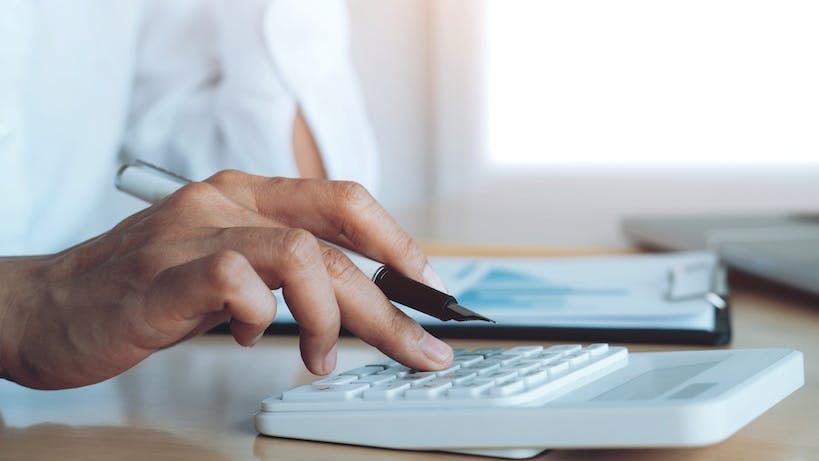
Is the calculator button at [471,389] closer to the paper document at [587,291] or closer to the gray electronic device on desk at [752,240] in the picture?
the paper document at [587,291]

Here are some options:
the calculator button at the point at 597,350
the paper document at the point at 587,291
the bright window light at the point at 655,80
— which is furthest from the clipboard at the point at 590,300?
the bright window light at the point at 655,80

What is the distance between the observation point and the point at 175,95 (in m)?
1.10

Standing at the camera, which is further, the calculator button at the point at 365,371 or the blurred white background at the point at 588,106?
the blurred white background at the point at 588,106

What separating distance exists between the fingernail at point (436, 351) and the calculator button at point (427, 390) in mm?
47

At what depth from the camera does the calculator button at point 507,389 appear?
42cm

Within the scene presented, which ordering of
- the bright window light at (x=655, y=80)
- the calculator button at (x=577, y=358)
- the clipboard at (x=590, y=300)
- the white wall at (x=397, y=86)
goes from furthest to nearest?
1. the white wall at (x=397, y=86)
2. the bright window light at (x=655, y=80)
3. the clipboard at (x=590, y=300)
4. the calculator button at (x=577, y=358)

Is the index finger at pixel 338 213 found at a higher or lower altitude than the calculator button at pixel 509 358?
higher

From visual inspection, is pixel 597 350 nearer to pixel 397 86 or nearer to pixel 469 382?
pixel 469 382

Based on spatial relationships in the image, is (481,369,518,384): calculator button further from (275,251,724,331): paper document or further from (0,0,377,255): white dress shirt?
(0,0,377,255): white dress shirt

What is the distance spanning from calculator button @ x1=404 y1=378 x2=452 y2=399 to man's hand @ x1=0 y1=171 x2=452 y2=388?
0.05 metres

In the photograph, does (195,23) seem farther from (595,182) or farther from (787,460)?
(595,182)

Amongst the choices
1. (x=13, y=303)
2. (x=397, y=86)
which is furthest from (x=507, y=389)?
(x=397, y=86)

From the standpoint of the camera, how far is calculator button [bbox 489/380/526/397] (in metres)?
0.42

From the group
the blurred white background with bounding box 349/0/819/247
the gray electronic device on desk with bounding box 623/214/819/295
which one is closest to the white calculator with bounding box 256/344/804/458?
the gray electronic device on desk with bounding box 623/214/819/295
